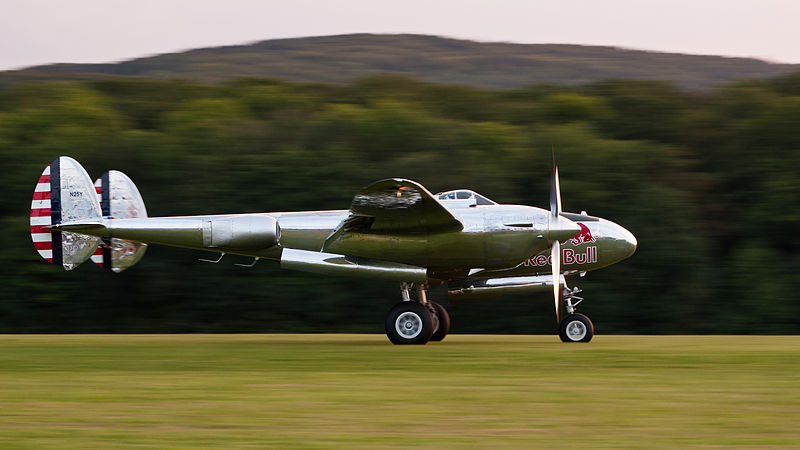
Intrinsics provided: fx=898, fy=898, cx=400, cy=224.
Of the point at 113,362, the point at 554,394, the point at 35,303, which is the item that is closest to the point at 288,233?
the point at 113,362

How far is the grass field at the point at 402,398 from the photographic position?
667 centimetres

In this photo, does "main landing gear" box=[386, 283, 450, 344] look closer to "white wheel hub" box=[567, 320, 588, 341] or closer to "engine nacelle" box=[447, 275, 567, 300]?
"engine nacelle" box=[447, 275, 567, 300]

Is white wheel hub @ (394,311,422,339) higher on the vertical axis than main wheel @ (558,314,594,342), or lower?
higher

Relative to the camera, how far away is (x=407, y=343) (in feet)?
53.2

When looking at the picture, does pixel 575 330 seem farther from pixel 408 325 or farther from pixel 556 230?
pixel 408 325

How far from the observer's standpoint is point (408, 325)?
16.3 meters

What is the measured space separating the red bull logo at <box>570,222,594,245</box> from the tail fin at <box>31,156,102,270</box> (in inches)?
359

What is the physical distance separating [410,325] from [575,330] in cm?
318

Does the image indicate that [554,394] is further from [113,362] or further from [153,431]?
→ [113,362]

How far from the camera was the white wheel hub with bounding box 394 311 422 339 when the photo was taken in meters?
16.2

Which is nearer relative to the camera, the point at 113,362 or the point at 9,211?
the point at 113,362

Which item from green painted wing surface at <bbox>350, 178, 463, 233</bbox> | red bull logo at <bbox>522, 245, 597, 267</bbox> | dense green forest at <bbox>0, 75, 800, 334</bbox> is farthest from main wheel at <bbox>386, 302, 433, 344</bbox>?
dense green forest at <bbox>0, 75, 800, 334</bbox>

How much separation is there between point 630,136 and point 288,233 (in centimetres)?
1910

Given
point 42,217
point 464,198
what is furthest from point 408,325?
point 42,217
